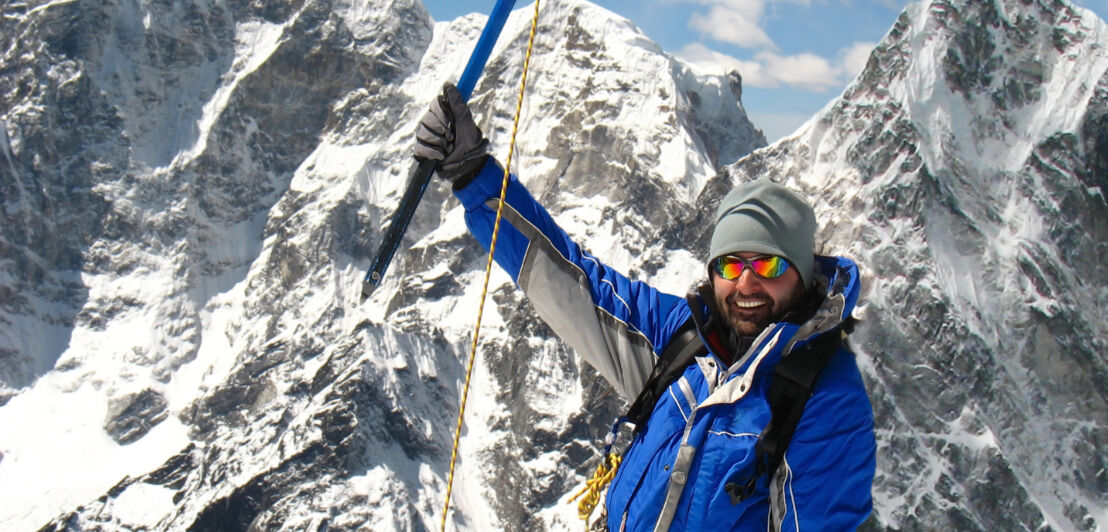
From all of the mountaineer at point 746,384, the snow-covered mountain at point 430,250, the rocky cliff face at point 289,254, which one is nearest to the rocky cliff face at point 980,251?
the snow-covered mountain at point 430,250

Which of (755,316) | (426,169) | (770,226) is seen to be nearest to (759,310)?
(755,316)

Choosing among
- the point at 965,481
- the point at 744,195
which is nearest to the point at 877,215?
the point at 965,481

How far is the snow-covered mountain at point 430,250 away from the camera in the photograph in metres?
80.6

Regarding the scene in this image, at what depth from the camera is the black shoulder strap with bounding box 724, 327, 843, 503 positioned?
3443 mm

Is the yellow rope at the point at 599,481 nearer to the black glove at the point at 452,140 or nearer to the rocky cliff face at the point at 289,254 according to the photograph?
the black glove at the point at 452,140

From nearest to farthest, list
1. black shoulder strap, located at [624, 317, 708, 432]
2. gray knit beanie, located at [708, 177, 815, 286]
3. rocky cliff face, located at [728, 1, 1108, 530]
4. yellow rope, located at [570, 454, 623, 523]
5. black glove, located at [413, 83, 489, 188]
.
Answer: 1. gray knit beanie, located at [708, 177, 815, 286]
2. black shoulder strap, located at [624, 317, 708, 432]
3. yellow rope, located at [570, 454, 623, 523]
4. black glove, located at [413, 83, 489, 188]
5. rocky cliff face, located at [728, 1, 1108, 530]

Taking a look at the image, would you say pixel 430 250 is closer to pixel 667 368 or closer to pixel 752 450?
pixel 667 368

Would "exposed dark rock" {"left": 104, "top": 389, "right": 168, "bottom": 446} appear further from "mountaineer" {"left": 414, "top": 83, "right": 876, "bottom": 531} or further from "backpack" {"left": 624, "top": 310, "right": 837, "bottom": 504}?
"backpack" {"left": 624, "top": 310, "right": 837, "bottom": 504}

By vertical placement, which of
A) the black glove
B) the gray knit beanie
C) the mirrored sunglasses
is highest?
the black glove

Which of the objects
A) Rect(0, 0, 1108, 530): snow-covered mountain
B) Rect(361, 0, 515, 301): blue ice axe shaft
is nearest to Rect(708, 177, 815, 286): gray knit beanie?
Rect(361, 0, 515, 301): blue ice axe shaft

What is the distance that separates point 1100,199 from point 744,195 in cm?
9999

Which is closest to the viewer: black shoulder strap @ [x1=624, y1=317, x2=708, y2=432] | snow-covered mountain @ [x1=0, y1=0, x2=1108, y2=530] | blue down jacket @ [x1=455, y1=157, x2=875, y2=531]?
blue down jacket @ [x1=455, y1=157, x2=875, y2=531]

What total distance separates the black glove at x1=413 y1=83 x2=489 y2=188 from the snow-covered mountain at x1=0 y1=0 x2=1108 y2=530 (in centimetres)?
8098

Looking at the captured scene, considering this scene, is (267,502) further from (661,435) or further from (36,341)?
(661,435)
